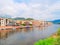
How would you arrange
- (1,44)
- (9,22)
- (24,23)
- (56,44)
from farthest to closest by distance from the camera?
1. (24,23)
2. (9,22)
3. (1,44)
4. (56,44)

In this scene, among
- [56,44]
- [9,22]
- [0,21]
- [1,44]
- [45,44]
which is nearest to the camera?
[56,44]

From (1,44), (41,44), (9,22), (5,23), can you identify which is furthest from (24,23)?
(41,44)

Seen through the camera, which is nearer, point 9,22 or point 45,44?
point 45,44

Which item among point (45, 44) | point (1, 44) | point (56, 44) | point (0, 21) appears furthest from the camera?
point (0, 21)

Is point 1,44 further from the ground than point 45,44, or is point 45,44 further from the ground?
point 45,44

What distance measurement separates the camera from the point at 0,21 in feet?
211

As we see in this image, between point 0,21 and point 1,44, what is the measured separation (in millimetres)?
45211

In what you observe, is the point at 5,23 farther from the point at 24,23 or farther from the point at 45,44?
the point at 45,44

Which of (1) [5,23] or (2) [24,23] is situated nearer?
(1) [5,23]

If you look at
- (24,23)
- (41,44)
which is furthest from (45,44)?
(24,23)

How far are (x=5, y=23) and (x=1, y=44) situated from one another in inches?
1860

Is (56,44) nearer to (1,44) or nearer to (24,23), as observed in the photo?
(1,44)

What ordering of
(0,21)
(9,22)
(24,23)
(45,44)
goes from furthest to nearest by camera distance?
(24,23) → (9,22) → (0,21) → (45,44)

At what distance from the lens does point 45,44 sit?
Answer: 33.7 ft
